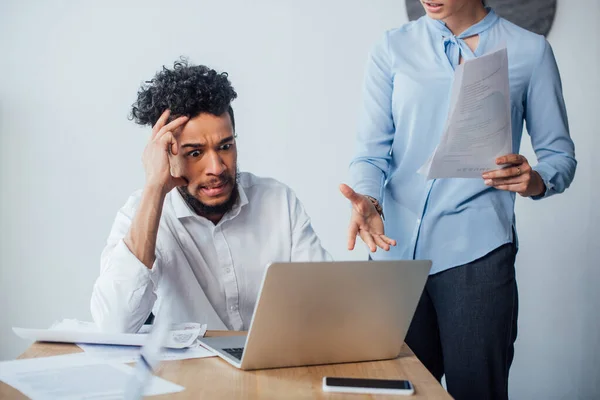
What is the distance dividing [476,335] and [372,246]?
37cm

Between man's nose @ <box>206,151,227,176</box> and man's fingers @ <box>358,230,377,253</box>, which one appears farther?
man's nose @ <box>206,151,227,176</box>

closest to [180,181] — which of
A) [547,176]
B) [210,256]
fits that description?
[210,256]

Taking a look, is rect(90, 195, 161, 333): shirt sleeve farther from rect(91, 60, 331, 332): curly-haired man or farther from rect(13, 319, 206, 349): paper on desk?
rect(13, 319, 206, 349): paper on desk

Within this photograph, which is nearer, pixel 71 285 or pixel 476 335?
pixel 476 335

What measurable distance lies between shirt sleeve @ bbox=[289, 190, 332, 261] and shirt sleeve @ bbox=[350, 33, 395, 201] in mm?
219

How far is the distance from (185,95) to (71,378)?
3.28 ft

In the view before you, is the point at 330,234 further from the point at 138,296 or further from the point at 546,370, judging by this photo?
the point at 138,296

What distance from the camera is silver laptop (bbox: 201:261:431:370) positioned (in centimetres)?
105

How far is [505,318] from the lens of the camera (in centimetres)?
164

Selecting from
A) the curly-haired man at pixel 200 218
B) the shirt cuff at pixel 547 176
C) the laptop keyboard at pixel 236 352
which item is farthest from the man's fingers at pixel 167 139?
the shirt cuff at pixel 547 176

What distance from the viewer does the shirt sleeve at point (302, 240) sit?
188cm

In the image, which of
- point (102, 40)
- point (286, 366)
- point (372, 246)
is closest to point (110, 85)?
point (102, 40)

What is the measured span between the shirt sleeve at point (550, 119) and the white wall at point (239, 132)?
130 cm

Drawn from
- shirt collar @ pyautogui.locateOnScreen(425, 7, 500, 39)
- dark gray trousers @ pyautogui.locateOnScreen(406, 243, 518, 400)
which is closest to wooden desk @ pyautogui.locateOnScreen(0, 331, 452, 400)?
dark gray trousers @ pyautogui.locateOnScreen(406, 243, 518, 400)
